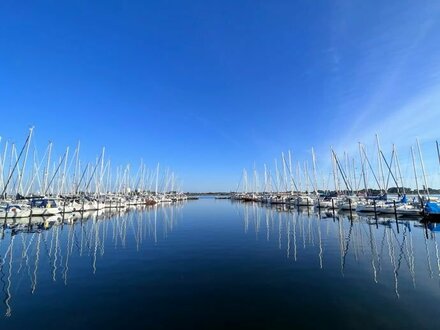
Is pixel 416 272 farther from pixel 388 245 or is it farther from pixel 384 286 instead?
pixel 388 245

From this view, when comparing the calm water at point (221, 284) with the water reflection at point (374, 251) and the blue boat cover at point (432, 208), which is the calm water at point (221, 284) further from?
the blue boat cover at point (432, 208)

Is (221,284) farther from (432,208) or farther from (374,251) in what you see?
(432,208)

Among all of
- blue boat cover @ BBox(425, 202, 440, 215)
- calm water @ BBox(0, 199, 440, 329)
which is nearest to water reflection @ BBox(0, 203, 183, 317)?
calm water @ BBox(0, 199, 440, 329)

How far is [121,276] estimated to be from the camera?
14992 millimetres

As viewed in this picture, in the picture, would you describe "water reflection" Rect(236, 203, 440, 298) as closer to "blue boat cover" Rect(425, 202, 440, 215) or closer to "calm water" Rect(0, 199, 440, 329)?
"calm water" Rect(0, 199, 440, 329)

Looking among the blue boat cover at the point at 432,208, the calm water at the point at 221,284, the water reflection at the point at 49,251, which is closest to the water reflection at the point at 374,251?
the calm water at the point at 221,284

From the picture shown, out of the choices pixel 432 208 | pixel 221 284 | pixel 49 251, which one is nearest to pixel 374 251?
pixel 221 284

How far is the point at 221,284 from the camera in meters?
13.4

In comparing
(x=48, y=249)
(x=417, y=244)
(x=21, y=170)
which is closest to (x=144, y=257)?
(x=48, y=249)

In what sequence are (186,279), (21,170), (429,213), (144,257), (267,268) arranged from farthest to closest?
(21,170), (429,213), (144,257), (267,268), (186,279)

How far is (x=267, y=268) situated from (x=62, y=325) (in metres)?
11.0

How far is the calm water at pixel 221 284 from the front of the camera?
9.62 m

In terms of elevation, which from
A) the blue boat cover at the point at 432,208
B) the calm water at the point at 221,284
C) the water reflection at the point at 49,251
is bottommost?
the calm water at the point at 221,284

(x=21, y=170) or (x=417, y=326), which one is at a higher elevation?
(x=21, y=170)
